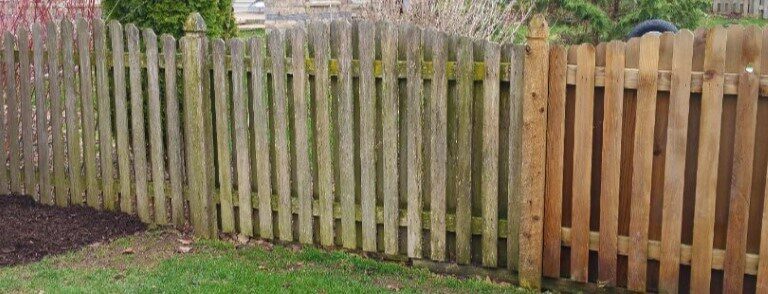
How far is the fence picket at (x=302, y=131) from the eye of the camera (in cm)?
604

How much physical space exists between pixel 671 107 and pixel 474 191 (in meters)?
1.31

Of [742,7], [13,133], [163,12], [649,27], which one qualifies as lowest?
[13,133]

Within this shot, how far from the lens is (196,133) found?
6.50 m

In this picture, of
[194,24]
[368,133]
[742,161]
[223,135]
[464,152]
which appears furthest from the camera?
[223,135]

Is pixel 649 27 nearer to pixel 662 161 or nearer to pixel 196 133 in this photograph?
pixel 662 161

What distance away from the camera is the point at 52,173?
7.30 m

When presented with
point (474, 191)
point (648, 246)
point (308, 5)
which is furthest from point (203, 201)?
point (308, 5)

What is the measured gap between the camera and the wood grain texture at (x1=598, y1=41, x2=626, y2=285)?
5.12 metres

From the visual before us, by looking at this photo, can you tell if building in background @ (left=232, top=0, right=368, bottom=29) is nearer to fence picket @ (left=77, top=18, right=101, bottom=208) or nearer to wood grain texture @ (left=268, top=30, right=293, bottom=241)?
fence picket @ (left=77, top=18, right=101, bottom=208)

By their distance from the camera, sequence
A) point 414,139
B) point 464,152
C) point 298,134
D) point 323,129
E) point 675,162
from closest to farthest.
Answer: point 675,162
point 464,152
point 414,139
point 323,129
point 298,134

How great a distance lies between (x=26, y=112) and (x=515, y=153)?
3903 millimetres

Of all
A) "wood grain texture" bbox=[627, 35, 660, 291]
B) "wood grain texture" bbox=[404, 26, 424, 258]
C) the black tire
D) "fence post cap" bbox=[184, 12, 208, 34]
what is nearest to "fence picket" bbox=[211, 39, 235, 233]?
"fence post cap" bbox=[184, 12, 208, 34]

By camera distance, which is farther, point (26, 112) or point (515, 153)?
point (26, 112)

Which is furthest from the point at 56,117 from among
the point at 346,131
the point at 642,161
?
the point at 642,161
